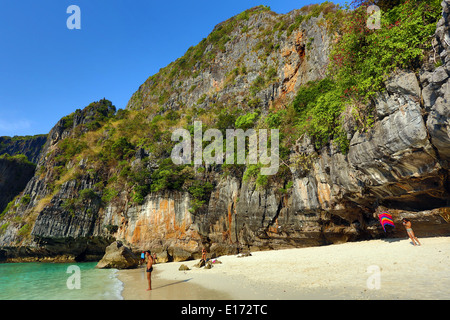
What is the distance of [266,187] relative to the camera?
1808 centimetres

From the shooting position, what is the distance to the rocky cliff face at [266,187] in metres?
9.40

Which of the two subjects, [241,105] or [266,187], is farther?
[241,105]

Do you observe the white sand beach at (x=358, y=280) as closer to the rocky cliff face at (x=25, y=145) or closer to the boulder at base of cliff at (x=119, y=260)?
the boulder at base of cliff at (x=119, y=260)

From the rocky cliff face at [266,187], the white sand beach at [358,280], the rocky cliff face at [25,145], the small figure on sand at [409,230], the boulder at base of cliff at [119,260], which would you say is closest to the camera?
the white sand beach at [358,280]

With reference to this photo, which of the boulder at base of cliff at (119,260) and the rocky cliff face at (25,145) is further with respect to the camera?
the rocky cliff face at (25,145)

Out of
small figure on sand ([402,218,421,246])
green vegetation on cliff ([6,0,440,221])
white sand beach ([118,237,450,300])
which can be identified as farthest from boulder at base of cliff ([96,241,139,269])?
small figure on sand ([402,218,421,246])

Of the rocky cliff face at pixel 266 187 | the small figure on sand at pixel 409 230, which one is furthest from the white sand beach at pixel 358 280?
the rocky cliff face at pixel 266 187

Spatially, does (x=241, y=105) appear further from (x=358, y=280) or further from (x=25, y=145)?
(x=25, y=145)

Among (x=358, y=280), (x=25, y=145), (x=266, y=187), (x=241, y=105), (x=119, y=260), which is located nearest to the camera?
(x=358, y=280)

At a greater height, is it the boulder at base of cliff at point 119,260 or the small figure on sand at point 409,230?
the small figure on sand at point 409,230

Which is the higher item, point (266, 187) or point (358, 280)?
point (266, 187)

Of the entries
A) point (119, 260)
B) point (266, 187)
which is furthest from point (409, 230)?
point (119, 260)

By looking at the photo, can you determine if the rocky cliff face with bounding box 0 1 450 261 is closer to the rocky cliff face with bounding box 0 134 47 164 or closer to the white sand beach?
the white sand beach

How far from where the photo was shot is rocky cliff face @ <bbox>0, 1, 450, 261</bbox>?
9398 mm
